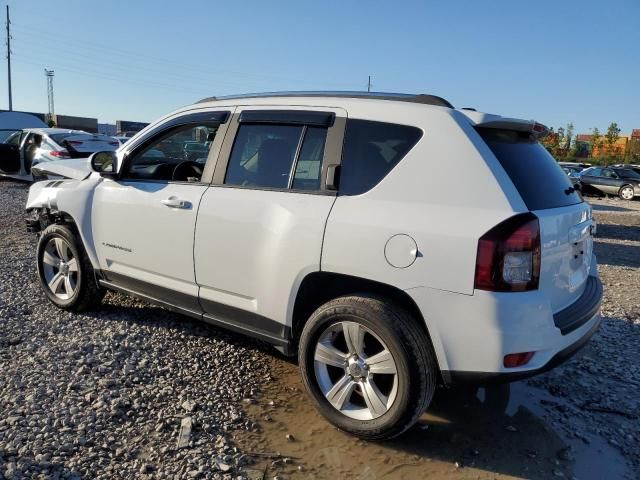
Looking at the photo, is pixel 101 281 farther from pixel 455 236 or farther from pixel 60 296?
pixel 455 236

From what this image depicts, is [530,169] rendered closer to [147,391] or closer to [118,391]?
[147,391]

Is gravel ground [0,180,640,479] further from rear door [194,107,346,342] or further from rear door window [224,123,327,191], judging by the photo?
rear door window [224,123,327,191]

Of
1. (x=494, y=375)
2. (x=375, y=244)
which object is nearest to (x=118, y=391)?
(x=375, y=244)

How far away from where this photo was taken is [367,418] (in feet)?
9.86

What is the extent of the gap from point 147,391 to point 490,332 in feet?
7.24

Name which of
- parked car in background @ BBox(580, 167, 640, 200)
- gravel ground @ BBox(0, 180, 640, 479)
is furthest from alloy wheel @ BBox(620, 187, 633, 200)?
gravel ground @ BBox(0, 180, 640, 479)

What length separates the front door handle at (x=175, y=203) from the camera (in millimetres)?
3695

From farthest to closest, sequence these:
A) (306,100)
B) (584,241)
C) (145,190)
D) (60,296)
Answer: (60,296), (145,190), (306,100), (584,241)

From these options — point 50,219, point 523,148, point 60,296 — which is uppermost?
point 523,148

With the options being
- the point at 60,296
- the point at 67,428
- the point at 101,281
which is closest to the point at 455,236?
the point at 67,428

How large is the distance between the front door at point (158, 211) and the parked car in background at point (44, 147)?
8665 millimetres

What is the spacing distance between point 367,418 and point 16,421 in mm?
2010

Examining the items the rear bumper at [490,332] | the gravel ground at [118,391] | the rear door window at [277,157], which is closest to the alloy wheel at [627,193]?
the gravel ground at [118,391]

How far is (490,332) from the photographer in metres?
2.57
